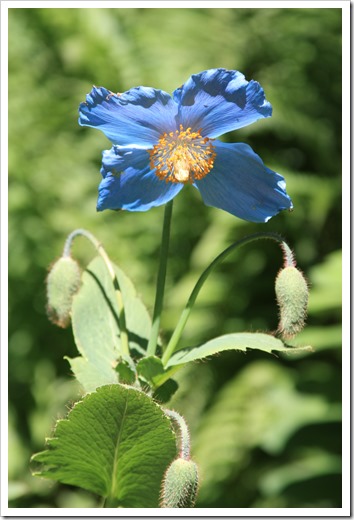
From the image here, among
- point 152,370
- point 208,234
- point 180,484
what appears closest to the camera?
point 180,484

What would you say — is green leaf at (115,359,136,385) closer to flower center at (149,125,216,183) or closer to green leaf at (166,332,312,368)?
green leaf at (166,332,312,368)

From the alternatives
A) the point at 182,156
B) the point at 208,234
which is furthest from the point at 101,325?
the point at 208,234

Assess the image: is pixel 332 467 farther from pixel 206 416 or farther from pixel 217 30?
pixel 217 30

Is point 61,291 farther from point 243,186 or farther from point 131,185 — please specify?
point 243,186

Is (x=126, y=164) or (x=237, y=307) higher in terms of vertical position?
(x=237, y=307)

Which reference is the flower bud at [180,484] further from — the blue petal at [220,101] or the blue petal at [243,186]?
the blue petal at [220,101]

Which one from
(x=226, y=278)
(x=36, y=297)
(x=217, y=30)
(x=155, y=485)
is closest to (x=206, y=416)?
(x=226, y=278)

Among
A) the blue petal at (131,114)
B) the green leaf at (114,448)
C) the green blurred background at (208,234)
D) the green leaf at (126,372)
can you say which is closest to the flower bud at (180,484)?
the green leaf at (114,448)
